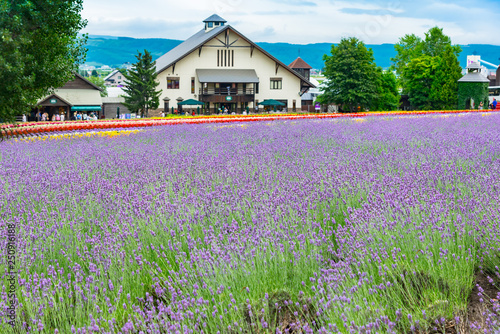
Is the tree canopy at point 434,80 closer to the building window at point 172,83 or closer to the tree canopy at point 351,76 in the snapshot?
the tree canopy at point 351,76

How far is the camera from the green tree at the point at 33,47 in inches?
634

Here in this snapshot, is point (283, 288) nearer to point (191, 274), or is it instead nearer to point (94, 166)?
point (191, 274)

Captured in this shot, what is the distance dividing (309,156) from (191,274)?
551 cm

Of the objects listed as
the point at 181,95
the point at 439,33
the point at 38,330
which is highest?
the point at 439,33

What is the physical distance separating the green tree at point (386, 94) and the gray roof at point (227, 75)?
14.1 m

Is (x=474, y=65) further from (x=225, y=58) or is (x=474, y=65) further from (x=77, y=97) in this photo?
(x=77, y=97)

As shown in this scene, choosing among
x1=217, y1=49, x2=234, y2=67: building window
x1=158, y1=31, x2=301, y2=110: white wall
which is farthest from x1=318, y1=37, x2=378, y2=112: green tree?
x1=217, y1=49, x2=234, y2=67: building window

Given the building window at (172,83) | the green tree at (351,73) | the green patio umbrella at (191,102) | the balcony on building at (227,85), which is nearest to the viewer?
the green tree at (351,73)

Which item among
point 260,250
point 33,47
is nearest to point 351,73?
point 33,47

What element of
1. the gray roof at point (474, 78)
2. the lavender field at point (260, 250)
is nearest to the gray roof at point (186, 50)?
the gray roof at point (474, 78)

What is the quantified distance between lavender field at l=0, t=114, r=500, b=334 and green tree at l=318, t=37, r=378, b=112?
45492mm

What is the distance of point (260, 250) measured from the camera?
3488mm

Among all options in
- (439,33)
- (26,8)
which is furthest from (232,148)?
(439,33)

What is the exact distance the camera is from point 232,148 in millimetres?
9984
